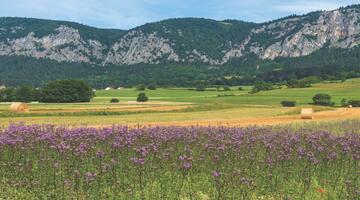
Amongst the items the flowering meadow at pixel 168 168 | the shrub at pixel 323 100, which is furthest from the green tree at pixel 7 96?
the flowering meadow at pixel 168 168

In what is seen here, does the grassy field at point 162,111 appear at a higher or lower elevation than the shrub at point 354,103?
higher

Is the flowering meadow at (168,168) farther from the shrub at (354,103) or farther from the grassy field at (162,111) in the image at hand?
the shrub at (354,103)

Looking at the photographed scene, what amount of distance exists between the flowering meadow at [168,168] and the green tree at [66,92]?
297 feet

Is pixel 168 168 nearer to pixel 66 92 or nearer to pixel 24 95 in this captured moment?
pixel 66 92

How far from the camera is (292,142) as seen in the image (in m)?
17.0

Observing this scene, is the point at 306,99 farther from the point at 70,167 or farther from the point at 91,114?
the point at 70,167

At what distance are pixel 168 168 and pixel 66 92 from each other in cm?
9514

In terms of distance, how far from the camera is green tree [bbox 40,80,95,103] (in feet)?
349

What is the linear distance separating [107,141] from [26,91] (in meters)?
97.6

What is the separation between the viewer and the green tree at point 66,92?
106250 millimetres

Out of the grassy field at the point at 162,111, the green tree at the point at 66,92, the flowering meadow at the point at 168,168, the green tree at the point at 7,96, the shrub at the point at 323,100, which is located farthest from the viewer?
the green tree at the point at 7,96

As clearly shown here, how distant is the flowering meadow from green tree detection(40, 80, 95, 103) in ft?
297

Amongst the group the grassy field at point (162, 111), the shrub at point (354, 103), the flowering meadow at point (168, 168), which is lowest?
the shrub at point (354, 103)

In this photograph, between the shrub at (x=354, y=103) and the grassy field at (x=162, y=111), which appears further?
the shrub at (x=354, y=103)
